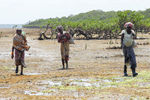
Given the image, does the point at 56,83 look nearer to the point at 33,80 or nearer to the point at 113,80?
the point at 33,80

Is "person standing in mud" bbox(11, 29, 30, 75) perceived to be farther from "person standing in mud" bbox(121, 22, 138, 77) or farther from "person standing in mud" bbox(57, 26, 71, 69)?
"person standing in mud" bbox(121, 22, 138, 77)

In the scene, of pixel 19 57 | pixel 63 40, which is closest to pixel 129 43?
pixel 63 40

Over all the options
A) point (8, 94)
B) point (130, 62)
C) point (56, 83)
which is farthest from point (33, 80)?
point (130, 62)

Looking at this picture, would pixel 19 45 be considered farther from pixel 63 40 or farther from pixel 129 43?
pixel 129 43

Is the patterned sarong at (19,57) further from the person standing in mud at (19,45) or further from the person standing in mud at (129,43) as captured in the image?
the person standing in mud at (129,43)

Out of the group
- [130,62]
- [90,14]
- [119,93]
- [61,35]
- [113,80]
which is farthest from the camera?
[90,14]

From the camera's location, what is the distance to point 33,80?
10266 millimetres

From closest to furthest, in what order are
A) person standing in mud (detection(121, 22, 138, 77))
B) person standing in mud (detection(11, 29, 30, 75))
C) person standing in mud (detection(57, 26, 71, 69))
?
person standing in mud (detection(121, 22, 138, 77)), person standing in mud (detection(11, 29, 30, 75)), person standing in mud (detection(57, 26, 71, 69))

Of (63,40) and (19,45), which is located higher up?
(63,40)

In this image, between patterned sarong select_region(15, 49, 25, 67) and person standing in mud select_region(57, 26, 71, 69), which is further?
person standing in mud select_region(57, 26, 71, 69)

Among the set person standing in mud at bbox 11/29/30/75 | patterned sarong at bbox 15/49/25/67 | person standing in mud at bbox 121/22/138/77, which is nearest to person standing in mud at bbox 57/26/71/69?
person standing in mud at bbox 11/29/30/75

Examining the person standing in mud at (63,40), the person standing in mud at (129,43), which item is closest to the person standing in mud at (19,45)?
the person standing in mud at (63,40)

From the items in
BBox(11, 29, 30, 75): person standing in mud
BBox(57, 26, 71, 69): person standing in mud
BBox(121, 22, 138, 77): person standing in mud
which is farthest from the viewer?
BBox(57, 26, 71, 69): person standing in mud

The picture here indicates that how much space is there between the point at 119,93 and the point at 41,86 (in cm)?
255
